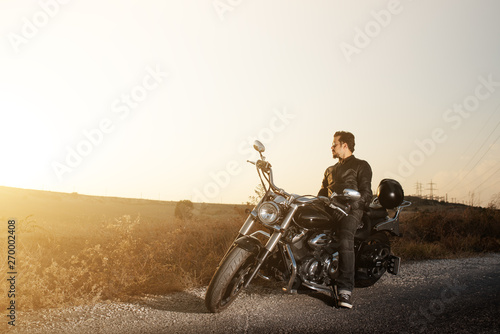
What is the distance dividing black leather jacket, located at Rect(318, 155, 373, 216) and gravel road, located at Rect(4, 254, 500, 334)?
4.70ft

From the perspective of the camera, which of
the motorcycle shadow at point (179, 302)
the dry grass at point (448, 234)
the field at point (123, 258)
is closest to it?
the motorcycle shadow at point (179, 302)

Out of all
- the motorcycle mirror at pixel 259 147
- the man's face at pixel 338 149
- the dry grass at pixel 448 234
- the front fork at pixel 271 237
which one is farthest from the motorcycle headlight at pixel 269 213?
the dry grass at pixel 448 234

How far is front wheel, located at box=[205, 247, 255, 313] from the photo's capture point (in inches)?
180

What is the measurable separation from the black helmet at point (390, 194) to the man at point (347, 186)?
552 millimetres

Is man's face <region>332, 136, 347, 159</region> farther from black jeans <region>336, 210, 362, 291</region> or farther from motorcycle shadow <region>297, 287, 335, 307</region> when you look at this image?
motorcycle shadow <region>297, 287, 335, 307</region>

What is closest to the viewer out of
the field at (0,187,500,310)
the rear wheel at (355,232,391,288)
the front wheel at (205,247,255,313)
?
the front wheel at (205,247,255,313)

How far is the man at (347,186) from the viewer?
536 cm

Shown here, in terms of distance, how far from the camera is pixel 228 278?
4.57m

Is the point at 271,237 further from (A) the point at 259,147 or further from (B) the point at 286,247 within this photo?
(A) the point at 259,147

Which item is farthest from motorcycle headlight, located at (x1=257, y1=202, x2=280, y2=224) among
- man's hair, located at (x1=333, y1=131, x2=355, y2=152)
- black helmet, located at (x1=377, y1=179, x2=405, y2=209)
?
black helmet, located at (x1=377, y1=179, x2=405, y2=209)

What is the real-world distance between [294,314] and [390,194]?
2.56 metres

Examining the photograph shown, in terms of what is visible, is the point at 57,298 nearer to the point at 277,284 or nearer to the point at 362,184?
the point at 277,284

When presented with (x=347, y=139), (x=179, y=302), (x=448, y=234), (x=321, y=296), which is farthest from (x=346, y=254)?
(x=448, y=234)

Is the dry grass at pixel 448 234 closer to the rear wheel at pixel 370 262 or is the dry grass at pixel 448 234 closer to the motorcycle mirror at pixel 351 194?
the rear wheel at pixel 370 262
